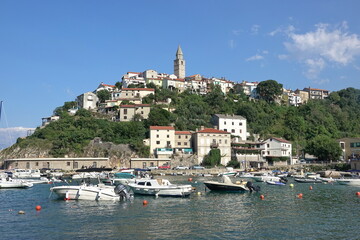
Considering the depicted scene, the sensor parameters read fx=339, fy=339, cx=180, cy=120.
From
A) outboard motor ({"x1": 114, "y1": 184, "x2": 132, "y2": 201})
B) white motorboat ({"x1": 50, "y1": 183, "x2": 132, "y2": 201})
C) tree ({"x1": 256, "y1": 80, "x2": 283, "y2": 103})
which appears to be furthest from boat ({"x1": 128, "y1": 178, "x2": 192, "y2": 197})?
tree ({"x1": 256, "y1": 80, "x2": 283, "y2": 103})

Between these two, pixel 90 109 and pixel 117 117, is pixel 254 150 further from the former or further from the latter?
pixel 90 109

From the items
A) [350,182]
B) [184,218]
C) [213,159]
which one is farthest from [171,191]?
[213,159]

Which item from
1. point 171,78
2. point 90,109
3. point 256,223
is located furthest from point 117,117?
point 256,223

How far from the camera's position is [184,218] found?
80.9 ft

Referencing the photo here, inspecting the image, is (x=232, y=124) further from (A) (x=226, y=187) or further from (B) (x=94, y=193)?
(B) (x=94, y=193)

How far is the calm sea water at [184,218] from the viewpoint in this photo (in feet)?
65.7

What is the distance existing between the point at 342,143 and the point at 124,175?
59.8 meters

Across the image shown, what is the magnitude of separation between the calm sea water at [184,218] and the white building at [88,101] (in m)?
70.2

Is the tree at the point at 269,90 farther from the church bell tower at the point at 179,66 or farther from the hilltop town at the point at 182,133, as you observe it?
the church bell tower at the point at 179,66

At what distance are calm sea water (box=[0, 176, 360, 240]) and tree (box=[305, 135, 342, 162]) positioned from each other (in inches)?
1794

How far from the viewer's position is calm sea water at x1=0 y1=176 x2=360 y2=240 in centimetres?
2003

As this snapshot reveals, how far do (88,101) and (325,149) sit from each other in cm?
6814

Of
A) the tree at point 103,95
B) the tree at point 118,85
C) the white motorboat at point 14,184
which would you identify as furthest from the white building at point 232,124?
the white motorboat at point 14,184

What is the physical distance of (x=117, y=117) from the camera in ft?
305
